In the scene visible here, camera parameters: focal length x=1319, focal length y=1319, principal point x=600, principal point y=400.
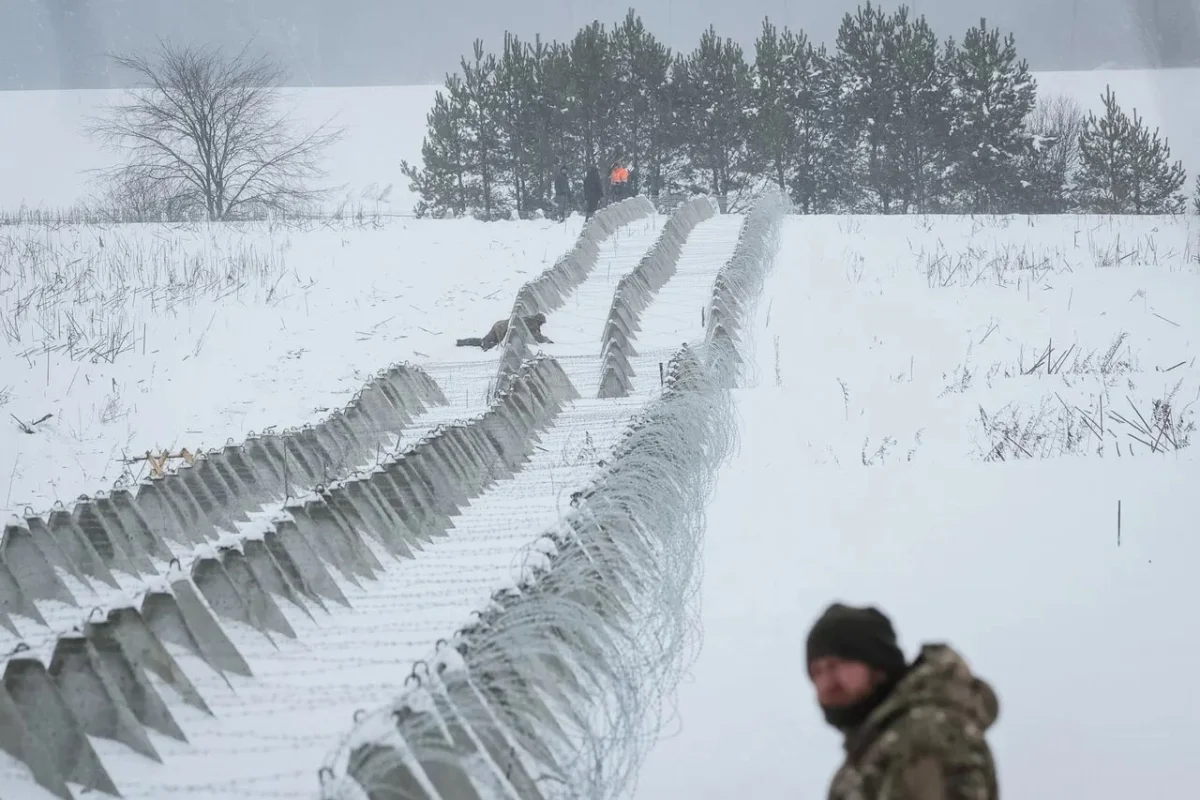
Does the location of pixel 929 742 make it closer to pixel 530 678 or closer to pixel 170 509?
pixel 530 678

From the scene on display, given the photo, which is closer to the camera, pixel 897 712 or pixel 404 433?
pixel 897 712

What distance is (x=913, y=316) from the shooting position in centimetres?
1719

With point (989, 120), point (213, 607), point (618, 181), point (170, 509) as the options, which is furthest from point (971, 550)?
point (989, 120)

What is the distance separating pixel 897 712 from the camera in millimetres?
2627

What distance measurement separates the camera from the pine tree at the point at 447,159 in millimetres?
42188

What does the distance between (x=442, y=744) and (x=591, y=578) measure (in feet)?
5.96

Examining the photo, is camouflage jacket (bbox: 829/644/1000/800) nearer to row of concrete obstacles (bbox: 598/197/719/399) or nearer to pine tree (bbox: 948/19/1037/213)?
row of concrete obstacles (bbox: 598/197/719/399)

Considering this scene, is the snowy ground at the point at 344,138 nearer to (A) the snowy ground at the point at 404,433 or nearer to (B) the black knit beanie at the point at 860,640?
(A) the snowy ground at the point at 404,433

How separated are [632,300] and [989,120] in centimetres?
3052

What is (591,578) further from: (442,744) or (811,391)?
(811,391)

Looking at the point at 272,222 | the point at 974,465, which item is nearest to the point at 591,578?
the point at 974,465

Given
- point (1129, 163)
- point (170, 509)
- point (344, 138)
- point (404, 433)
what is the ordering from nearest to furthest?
point (170, 509) < point (404, 433) < point (1129, 163) < point (344, 138)

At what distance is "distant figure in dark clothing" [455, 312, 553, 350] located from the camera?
1612cm

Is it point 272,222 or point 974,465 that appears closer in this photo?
point 974,465
